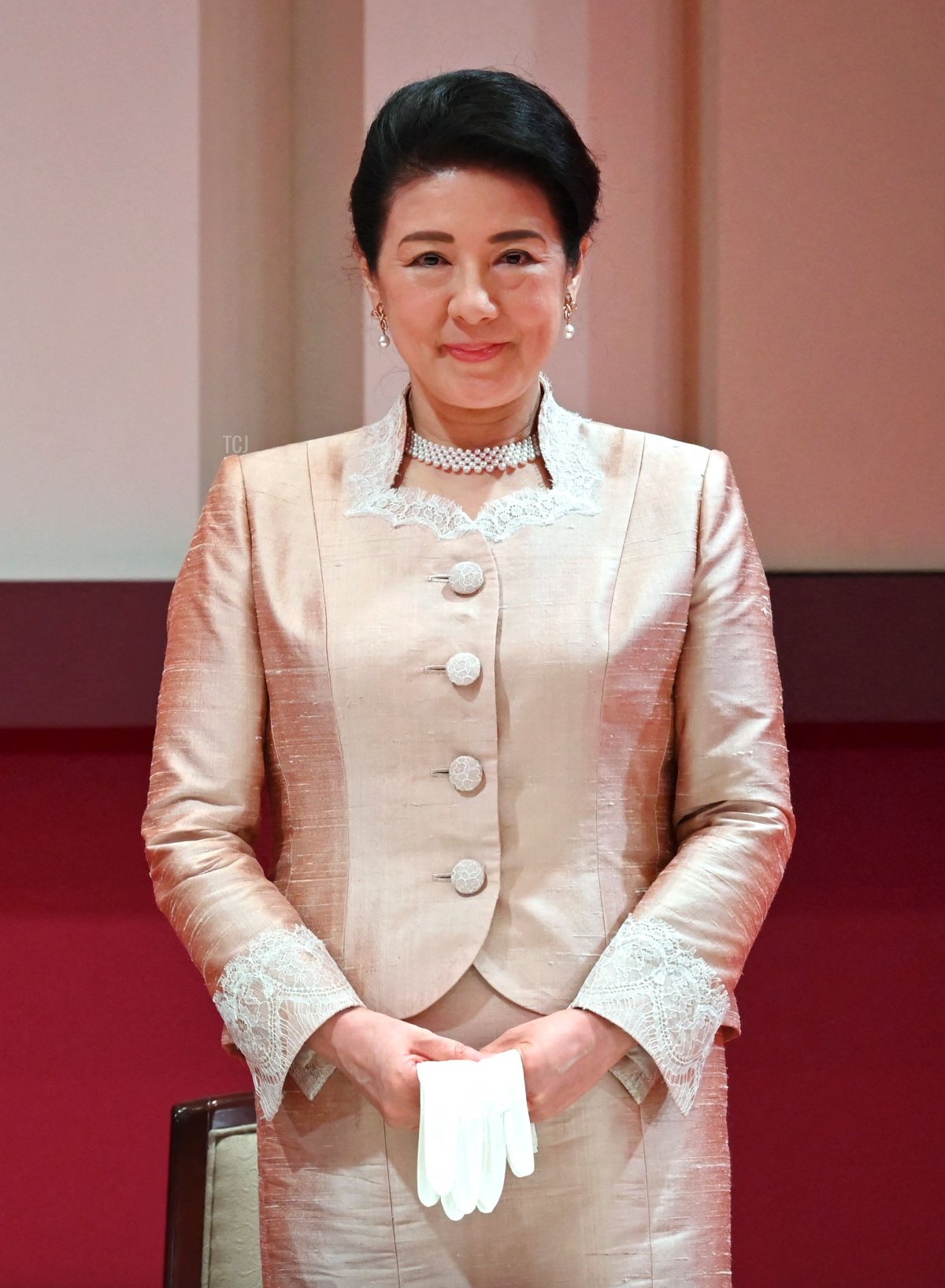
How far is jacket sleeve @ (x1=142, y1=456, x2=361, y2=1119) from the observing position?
4.30ft

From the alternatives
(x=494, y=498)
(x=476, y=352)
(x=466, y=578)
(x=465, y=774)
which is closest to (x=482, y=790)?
(x=465, y=774)

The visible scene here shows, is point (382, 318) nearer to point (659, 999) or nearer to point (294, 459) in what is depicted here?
point (294, 459)

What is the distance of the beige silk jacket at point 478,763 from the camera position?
4.40 ft

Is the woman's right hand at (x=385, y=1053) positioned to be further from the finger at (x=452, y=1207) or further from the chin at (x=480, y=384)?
the chin at (x=480, y=384)

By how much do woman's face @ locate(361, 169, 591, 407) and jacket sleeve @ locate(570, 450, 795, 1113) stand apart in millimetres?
243

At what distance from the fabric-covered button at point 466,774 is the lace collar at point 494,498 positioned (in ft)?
0.75

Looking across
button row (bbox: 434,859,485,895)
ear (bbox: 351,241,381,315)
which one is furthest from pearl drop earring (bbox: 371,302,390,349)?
button row (bbox: 434,859,485,895)

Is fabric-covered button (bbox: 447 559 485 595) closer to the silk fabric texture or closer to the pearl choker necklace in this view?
the silk fabric texture

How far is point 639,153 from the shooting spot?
2.23 m

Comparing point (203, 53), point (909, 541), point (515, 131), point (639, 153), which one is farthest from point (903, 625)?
point (203, 53)

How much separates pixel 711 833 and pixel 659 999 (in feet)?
0.56

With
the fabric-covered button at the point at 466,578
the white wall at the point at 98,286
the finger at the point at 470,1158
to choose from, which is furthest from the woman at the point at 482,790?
the white wall at the point at 98,286

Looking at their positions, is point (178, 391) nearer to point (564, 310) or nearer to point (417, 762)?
point (564, 310)

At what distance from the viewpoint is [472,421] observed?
1.49m
